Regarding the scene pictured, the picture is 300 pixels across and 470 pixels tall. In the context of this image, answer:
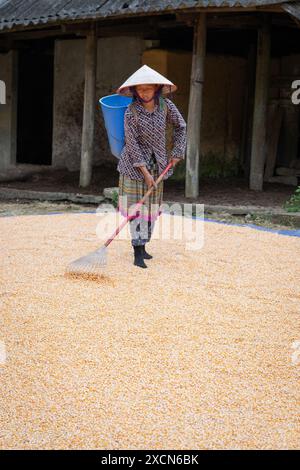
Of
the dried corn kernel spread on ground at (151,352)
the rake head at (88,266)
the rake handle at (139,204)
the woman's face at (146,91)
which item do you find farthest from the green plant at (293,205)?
the rake head at (88,266)

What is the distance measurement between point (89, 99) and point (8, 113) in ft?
8.68

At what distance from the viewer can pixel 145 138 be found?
5047 millimetres

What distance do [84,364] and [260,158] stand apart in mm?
6412

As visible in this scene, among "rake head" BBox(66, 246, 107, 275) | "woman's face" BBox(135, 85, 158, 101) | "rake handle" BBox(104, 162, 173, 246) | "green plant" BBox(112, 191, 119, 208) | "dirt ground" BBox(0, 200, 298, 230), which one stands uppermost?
"woman's face" BBox(135, 85, 158, 101)

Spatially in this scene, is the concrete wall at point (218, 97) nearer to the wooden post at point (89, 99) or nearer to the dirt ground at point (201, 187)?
the dirt ground at point (201, 187)

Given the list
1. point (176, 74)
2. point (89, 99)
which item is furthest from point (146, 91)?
point (176, 74)

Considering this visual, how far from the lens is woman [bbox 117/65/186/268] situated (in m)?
4.97

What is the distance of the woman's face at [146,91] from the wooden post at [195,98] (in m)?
3.69

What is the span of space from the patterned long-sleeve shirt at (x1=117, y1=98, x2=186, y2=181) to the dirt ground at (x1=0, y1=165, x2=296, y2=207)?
11.5 feet

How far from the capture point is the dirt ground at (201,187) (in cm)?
888

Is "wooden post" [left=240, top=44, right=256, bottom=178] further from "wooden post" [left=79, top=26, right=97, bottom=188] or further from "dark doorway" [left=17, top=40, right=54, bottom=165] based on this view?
"dark doorway" [left=17, top=40, right=54, bottom=165]

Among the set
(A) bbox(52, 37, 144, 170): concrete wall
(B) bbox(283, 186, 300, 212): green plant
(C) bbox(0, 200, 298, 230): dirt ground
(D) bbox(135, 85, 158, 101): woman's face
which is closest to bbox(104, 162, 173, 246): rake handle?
(D) bbox(135, 85, 158, 101): woman's face

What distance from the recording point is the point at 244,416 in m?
2.73
